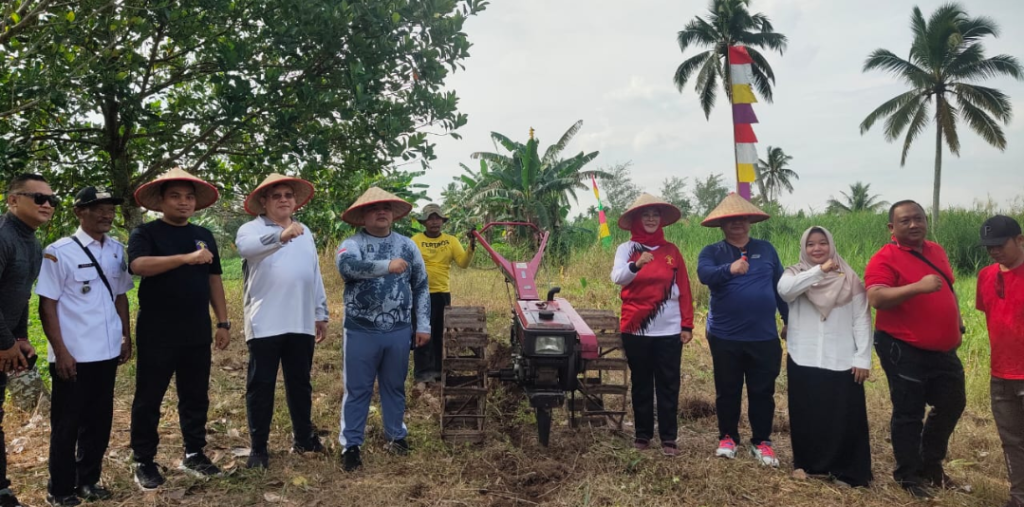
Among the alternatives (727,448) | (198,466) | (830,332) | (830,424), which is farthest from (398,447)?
(830,332)

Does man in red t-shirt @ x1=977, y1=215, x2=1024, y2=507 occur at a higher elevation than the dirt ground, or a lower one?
higher

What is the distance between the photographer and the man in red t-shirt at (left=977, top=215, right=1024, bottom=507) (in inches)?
135

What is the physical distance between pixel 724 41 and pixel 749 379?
83.8 feet

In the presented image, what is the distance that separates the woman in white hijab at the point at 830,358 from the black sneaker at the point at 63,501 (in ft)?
13.6

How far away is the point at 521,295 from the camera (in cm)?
480

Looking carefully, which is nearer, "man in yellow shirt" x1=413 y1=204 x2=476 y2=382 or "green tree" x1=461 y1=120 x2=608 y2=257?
"man in yellow shirt" x1=413 y1=204 x2=476 y2=382

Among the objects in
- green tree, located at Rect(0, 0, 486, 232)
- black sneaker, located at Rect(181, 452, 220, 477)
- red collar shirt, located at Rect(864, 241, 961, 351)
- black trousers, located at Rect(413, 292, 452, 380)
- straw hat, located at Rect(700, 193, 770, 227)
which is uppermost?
green tree, located at Rect(0, 0, 486, 232)

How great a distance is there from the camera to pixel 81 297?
3.34m

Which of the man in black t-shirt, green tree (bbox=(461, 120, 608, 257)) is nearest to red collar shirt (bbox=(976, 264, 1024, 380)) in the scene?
the man in black t-shirt

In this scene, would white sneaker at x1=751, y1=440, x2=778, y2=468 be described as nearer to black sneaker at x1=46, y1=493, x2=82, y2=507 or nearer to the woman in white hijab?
the woman in white hijab

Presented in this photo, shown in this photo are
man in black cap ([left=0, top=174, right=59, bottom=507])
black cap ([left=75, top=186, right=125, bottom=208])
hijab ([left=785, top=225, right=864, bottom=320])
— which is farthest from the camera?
hijab ([left=785, top=225, right=864, bottom=320])

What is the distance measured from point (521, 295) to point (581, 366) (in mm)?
853

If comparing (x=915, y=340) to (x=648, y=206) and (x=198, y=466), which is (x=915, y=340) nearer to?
(x=648, y=206)

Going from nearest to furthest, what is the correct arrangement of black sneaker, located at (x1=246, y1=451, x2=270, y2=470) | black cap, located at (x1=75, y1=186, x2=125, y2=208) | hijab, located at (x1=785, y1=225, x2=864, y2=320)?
black cap, located at (x1=75, y1=186, x2=125, y2=208) → hijab, located at (x1=785, y1=225, x2=864, y2=320) → black sneaker, located at (x1=246, y1=451, x2=270, y2=470)
